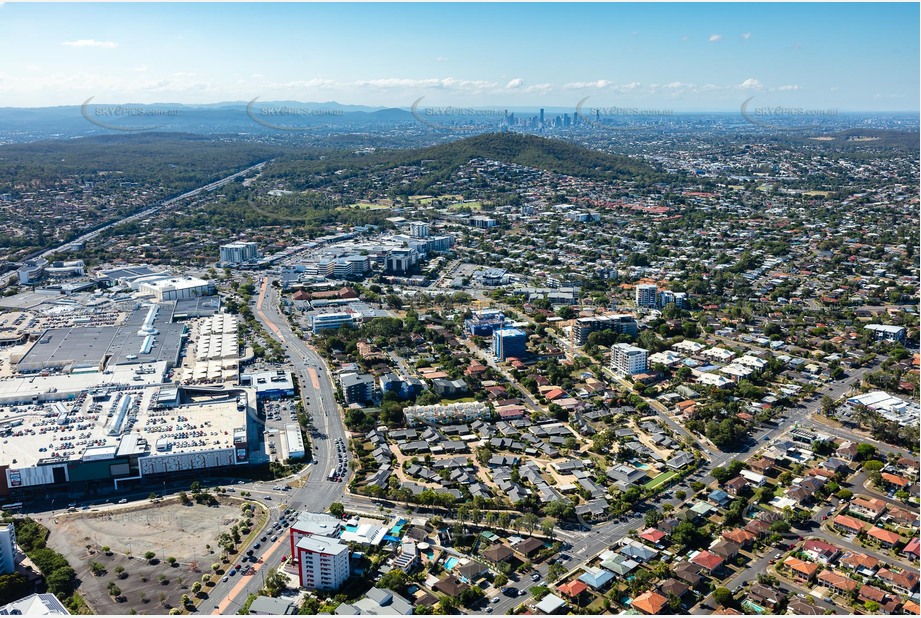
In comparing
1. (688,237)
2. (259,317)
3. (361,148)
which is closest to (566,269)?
(688,237)

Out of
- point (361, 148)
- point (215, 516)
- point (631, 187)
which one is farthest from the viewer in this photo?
point (361, 148)

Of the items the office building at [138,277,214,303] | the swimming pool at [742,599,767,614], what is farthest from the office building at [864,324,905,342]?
the office building at [138,277,214,303]

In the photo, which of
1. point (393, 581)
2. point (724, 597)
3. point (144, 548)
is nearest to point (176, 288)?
point (144, 548)

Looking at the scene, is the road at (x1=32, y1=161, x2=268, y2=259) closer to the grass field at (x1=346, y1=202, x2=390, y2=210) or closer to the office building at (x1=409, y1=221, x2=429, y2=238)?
the grass field at (x1=346, y1=202, x2=390, y2=210)

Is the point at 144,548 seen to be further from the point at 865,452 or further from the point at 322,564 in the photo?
the point at 865,452

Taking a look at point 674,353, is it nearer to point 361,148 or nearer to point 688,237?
point 688,237

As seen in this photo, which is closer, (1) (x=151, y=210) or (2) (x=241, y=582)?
(2) (x=241, y=582)
